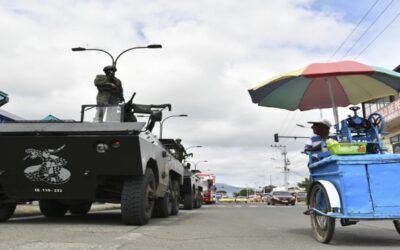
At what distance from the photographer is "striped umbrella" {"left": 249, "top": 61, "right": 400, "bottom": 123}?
717 cm

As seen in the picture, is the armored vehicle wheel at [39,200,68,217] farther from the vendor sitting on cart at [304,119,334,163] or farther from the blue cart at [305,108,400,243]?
the blue cart at [305,108,400,243]

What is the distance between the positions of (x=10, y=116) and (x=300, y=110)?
2107 centimetres

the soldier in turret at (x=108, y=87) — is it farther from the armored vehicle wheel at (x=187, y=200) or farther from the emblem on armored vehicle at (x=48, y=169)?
the armored vehicle wheel at (x=187, y=200)

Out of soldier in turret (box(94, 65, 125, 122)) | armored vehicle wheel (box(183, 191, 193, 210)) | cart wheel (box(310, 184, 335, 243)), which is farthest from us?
armored vehicle wheel (box(183, 191, 193, 210))

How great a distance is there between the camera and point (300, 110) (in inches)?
371

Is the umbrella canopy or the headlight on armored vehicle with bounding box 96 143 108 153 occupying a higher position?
the umbrella canopy

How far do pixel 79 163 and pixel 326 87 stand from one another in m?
4.35

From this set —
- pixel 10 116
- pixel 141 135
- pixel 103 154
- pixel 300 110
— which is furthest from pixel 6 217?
pixel 10 116

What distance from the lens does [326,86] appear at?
344 inches

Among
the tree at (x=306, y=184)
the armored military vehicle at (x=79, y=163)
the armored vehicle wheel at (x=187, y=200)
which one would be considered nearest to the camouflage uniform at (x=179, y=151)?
the tree at (x=306, y=184)

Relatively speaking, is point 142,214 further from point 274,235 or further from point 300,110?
point 300,110

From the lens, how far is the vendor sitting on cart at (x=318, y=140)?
7.89m

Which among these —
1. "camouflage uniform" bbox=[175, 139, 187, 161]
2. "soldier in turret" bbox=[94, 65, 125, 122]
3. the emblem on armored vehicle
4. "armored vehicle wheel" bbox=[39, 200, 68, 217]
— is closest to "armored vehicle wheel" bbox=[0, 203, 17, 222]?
the emblem on armored vehicle

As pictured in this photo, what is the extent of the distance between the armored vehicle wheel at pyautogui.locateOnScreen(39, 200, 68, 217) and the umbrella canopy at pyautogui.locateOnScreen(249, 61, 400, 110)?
5828 millimetres
